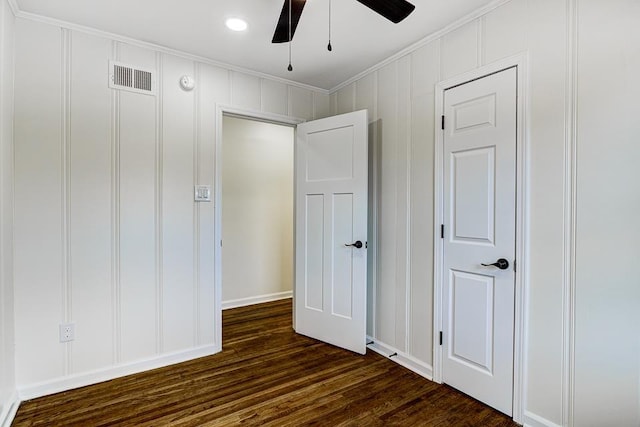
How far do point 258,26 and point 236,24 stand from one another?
0.49 feet

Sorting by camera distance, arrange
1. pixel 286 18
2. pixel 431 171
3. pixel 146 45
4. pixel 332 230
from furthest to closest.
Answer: pixel 332 230
pixel 146 45
pixel 431 171
pixel 286 18

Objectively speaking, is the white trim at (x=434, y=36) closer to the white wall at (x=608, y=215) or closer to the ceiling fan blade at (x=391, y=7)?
the white wall at (x=608, y=215)

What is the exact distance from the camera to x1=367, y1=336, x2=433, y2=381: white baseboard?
241 cm

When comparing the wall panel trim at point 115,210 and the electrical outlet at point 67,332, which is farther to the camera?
the wall panel trim at point 115,210

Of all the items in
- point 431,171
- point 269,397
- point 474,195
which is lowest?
point 269,397

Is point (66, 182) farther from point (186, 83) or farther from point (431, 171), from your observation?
point (431, 171)

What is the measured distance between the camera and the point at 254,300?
14.1 feet

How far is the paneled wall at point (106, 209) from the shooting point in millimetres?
2125

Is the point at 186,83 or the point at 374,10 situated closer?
the point at 374,10

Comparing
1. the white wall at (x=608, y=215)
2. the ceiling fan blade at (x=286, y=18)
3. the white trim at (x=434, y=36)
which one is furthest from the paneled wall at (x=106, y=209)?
the white wall at (x=608, y=215)

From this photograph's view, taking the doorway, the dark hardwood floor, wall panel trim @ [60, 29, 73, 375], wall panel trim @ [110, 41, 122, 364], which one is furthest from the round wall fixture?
the dark hardwood floor

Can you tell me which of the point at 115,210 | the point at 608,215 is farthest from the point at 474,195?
the point at 115,210

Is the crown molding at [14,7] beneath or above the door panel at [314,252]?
above

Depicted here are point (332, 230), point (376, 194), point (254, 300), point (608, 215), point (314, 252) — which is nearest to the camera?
point (608, 215)
